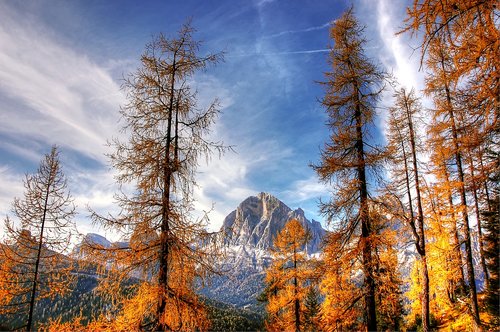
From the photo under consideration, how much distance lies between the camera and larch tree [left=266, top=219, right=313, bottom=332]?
2047cm

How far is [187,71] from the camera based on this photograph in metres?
9.33

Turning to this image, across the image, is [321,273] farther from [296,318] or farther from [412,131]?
[296,318]

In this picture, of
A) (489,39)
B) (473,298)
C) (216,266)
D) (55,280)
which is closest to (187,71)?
(216,266)

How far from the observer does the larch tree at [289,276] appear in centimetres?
2047

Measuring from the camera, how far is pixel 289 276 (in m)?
20.0

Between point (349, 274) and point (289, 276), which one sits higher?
point (349, 274)

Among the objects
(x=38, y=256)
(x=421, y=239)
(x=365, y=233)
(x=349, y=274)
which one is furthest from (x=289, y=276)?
(x=38, y=256)

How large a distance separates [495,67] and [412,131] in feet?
37.3

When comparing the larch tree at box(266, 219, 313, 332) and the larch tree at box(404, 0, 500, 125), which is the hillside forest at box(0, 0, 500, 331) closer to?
the larch tree at box(404, 0, 500, 125)

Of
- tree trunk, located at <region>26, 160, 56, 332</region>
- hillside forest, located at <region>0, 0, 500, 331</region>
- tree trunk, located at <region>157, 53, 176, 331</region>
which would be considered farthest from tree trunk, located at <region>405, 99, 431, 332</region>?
tree trunk, located at <region>26, 160, 56, 332</region>

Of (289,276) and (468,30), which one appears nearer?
(468,30)

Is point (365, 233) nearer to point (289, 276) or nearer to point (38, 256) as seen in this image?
point (289, 276)

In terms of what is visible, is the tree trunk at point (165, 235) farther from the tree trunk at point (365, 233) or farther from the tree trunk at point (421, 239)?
the tree trunk at point (421, 239)

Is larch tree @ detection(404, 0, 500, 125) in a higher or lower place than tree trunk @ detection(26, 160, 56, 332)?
higher
